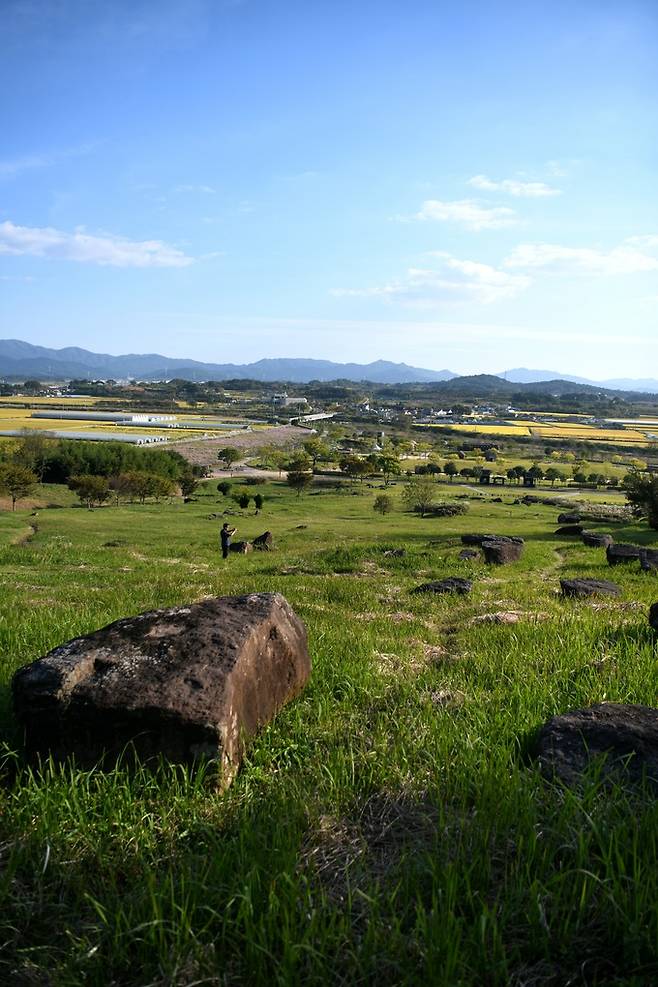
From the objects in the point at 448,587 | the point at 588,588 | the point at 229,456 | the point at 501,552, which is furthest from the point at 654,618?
the point at 229,456

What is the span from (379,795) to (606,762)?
1.79 meters

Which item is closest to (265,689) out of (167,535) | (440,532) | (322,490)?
(167,535)

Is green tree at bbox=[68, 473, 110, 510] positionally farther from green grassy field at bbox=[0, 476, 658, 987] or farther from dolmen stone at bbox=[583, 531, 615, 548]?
green grassy field at bbox=[0, 476, 658, 987]

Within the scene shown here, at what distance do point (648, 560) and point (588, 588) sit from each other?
758cm

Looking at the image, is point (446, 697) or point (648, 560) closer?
point (446, 697)

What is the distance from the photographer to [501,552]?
84.5 feet

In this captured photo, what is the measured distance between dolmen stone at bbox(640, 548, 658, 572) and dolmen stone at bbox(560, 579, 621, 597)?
5410 mm

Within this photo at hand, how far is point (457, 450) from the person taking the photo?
170250 millimetres

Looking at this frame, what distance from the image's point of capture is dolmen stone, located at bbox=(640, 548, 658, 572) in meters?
21.3

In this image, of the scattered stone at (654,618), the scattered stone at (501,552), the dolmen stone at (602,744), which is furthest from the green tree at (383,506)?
the dolmen stone at (602,744)

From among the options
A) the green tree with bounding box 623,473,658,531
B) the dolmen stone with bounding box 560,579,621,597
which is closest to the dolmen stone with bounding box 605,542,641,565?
the dolmen stone with bounding box 560,579,621,597

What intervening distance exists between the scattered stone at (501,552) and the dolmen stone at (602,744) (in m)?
20.2

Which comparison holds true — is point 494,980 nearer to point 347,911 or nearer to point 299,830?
point 347,911

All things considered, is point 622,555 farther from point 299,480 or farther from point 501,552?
point 299,480
